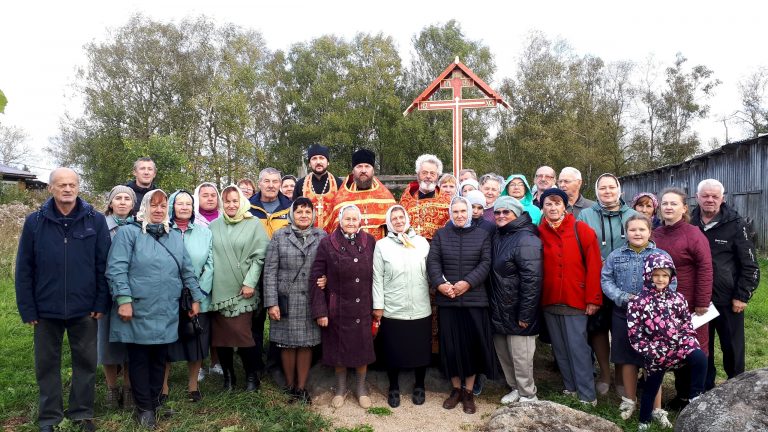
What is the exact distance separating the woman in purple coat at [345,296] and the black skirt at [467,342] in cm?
71

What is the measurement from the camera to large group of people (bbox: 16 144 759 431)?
13.8 feet

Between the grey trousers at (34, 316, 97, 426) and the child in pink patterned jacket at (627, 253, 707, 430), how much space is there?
14.0 ft

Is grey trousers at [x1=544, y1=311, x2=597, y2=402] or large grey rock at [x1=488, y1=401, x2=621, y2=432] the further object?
grey trousers at [x1=544, y1=311, x2=597, y2=402]

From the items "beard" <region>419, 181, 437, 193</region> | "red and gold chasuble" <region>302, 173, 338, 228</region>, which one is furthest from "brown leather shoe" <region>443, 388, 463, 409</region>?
"red and gold chasuble" <region>302, 173, 338, 228</region>

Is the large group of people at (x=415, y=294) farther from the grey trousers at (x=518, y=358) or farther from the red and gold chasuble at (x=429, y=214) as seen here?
the red and gold chasuble at (x=429, y=214)

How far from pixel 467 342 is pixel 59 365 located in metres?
3.34

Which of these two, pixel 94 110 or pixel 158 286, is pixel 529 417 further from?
pixel 94 110

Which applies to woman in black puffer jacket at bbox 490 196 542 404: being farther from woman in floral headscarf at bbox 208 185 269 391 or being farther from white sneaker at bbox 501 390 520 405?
woman in floral headscarf at bbox 208 185 269 391

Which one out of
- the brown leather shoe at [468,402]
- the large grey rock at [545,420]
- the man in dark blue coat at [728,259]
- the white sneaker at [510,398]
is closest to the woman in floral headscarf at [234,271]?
the brown leather shoe at [468,402]

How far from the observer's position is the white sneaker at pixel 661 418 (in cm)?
429

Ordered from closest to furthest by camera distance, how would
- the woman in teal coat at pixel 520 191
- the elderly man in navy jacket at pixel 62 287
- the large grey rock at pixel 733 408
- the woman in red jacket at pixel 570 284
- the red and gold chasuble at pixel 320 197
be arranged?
1. the large grey rock at pixel 733 408
2. the elderly man in navy jacket at pixel 62 287
3. the woman in red jacket at pixel 570 284
4. the woman in teal coat at pixel 520 191
5. the red and gold chasuble at pixel 320 197

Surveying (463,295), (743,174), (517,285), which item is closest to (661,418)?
(517,285)

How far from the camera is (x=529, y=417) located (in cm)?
414

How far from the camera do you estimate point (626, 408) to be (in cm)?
457
